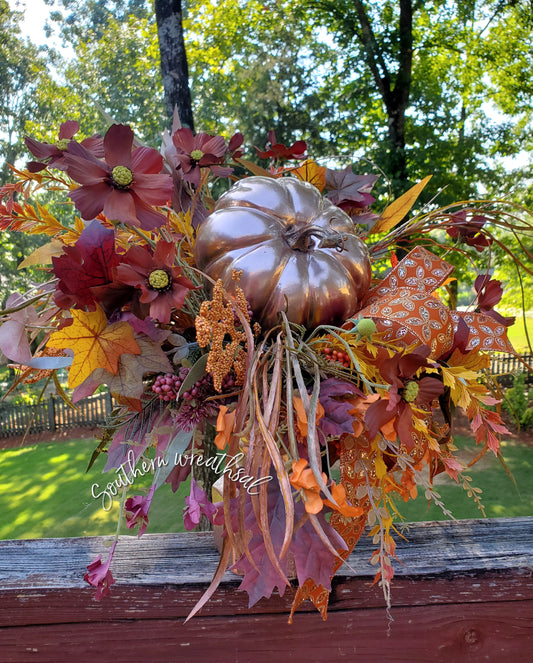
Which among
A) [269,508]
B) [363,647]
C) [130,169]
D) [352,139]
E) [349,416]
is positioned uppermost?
[352,139]

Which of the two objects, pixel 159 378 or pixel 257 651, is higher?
pixel 159 378

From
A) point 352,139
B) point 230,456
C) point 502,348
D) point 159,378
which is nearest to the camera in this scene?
point 230,456

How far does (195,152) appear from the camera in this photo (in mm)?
906

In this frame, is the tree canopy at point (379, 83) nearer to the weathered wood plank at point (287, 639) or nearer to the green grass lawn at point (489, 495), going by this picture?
the green grass lawn at point (489, 495)

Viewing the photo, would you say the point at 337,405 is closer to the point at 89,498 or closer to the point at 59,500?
the point at 89,498

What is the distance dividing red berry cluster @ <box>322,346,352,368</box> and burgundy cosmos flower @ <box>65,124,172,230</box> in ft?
0.96

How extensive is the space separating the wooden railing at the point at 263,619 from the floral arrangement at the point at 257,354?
66mm

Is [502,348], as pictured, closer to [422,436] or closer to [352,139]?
[422,436]

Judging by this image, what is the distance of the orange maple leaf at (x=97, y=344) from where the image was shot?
2.01 feet

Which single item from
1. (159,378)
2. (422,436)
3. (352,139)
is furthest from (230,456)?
(352,139)

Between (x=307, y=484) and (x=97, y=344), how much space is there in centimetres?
33

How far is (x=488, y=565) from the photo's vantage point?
766 millimetres

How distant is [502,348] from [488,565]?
35 cm

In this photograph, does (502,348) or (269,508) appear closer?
(269,508)
